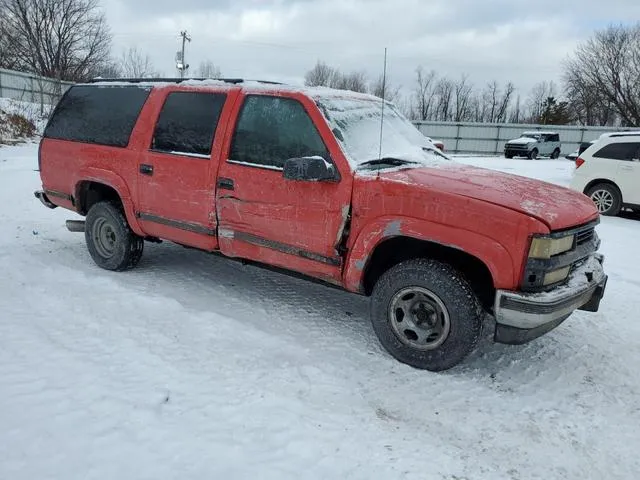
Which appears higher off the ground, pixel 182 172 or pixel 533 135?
pixel 533 135

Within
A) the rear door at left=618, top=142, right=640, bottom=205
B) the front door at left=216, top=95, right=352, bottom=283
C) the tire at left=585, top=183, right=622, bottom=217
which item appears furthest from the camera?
the tire at left=585, top=183, right=622, bottom=217

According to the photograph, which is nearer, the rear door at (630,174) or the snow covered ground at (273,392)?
the snow covered ground at (273,392)

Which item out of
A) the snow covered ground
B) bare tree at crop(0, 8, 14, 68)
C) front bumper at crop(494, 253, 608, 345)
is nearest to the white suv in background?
the snow covered ground

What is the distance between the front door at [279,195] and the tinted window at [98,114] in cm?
137

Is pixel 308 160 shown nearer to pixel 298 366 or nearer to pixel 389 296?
pixel 389 296

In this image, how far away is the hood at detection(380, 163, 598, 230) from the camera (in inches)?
123

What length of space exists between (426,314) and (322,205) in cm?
105

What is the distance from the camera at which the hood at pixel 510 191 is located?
311 cm

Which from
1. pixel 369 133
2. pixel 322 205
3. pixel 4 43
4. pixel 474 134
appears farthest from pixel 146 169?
pixel 4 43

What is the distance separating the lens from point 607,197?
1026cm

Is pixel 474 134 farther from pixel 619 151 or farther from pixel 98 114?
pixel 98 114

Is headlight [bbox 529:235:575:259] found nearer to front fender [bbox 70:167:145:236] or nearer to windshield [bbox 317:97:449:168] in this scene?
windshield [bbox 317:97:449:168]

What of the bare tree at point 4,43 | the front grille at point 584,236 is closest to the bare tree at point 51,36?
the bare tree at point 4,43

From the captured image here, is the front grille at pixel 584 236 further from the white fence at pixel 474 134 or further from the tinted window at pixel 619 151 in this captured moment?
the white fence at pixel 474 134
